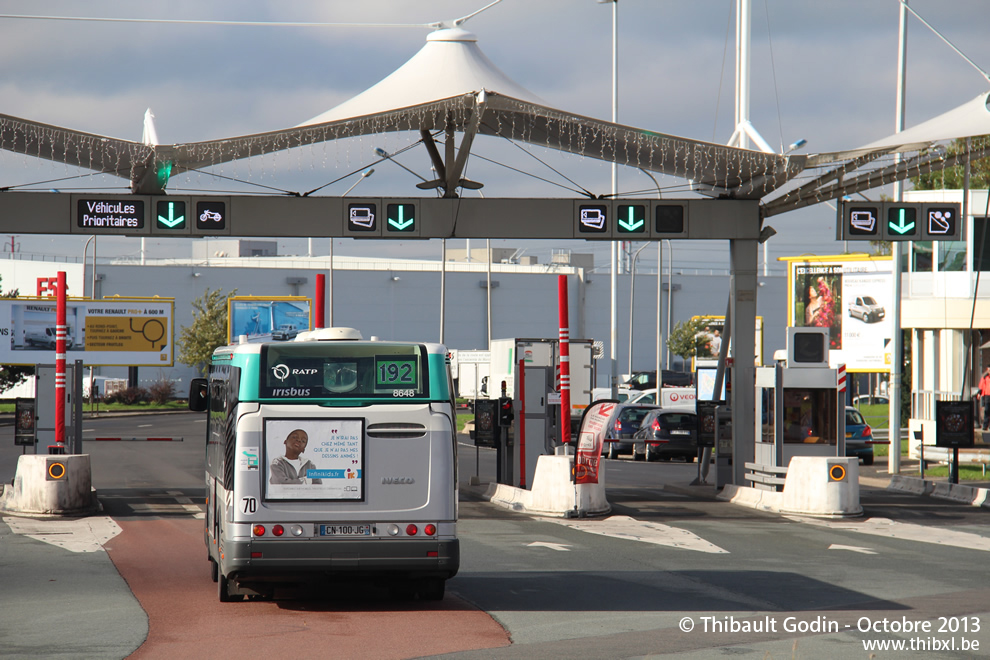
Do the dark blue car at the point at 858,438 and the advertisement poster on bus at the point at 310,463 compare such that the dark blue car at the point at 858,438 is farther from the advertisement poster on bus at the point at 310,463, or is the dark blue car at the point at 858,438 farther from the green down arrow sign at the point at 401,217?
the advertisement poster on bus at the point at 310,463

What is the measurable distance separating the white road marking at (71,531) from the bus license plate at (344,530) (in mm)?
5295

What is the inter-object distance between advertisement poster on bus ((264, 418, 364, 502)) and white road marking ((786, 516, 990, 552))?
837 cm

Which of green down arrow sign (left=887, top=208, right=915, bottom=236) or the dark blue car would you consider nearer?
green down arrow sign (left=887, top=208, right=915, bottom=236)

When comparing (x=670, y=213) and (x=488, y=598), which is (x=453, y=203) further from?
(x=488, y=598)

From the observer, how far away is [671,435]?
1243 inches

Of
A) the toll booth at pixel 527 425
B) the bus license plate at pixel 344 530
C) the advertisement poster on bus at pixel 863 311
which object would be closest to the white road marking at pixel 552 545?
the bus license plate at pixel 344 530

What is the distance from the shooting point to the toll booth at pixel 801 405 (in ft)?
64.3

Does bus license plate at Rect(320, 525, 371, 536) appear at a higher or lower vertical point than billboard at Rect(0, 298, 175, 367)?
lower

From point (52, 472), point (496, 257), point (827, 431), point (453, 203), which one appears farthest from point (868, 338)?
point (496, 257)

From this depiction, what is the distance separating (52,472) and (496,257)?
85.2m

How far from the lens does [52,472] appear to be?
1697 cm

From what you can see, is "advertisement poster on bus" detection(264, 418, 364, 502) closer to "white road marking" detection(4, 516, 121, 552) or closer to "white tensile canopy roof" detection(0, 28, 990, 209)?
"white road marking" detection(4, 516, 121, 552)

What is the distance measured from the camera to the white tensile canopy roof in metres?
17.2

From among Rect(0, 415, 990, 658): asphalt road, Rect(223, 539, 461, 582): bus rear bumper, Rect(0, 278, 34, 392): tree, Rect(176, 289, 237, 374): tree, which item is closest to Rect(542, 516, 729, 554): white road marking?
Rect(0, 415, 990, 658): asphalt road
